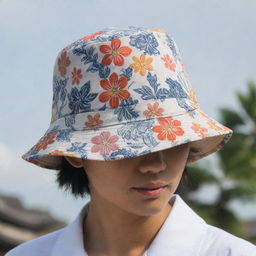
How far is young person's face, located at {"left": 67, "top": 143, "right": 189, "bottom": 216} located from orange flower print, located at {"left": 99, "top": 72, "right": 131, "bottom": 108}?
16 cm

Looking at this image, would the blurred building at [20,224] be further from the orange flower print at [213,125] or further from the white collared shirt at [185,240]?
the orange flower print at [213,125]

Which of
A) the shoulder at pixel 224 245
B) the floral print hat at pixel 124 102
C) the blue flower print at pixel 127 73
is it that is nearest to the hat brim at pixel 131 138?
the floral print hat at pixel 124 102

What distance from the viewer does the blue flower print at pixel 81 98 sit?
2.20 m

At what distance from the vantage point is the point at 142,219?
223 cm

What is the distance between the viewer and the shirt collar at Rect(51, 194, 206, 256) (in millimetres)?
2201

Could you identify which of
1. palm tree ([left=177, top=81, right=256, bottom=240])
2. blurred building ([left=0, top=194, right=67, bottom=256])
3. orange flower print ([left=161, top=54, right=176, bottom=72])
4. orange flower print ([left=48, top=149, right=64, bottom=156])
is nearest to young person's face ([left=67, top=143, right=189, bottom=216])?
orange flower print ([left=48, top=149, right=64, bottom=156])

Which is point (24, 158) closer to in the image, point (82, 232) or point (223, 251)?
point (82, 232)

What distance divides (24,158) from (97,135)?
0.80ft

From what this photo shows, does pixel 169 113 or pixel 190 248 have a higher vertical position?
pixel 169 113

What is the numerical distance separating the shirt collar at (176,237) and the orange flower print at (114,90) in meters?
0.32

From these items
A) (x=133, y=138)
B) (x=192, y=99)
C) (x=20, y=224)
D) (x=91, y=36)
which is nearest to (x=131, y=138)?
(x=133, y=138)

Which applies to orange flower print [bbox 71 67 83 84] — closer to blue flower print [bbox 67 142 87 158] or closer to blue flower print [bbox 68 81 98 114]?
blue flower print [bbox 68 81 98 114]

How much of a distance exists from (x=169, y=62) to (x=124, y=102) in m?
0.16

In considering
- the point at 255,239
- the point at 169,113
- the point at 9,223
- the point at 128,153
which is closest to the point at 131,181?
the point at 128,153
